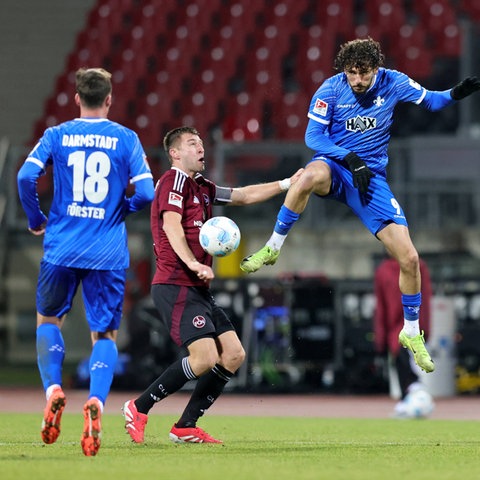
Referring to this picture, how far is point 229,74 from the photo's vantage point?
21828mm

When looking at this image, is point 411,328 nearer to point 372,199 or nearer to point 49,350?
point 372,199

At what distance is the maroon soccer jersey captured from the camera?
786 cm

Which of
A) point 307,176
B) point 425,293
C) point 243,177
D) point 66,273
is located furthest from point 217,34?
point 66,273

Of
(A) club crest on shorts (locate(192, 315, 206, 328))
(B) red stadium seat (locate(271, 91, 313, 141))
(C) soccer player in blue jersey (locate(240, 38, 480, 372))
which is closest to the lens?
(A) club crest on shorts (locate(192, 315, 206, 328))

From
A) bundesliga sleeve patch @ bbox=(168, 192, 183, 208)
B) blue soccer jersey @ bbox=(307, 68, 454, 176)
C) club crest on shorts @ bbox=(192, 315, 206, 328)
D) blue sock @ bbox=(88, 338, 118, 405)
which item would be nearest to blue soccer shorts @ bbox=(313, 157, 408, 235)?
blue soccer jersey @ bbox=(307, 68, 454, 176)

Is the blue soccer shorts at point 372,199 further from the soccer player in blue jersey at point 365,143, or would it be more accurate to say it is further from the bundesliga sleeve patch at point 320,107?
the bundesliga sleeve patch at point 320,107

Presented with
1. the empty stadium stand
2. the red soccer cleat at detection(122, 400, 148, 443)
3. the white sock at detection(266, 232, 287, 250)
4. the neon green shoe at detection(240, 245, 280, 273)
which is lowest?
the red soccer cleat at detection(122, 400, 148, 443)

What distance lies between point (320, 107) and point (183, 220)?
134cm

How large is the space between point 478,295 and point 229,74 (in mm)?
7682

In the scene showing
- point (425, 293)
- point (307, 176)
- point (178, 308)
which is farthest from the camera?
point (425, 293)

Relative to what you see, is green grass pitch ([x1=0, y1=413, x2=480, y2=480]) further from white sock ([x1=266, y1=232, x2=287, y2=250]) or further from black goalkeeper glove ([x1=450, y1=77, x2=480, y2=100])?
black goalkeeper glove ([x1=450, y1=77, x2=480, y2=100])

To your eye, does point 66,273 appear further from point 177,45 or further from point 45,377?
point 177,45

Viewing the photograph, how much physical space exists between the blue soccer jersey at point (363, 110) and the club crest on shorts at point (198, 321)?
153cm

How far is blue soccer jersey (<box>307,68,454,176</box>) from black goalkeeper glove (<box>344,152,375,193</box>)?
0.67 ft
